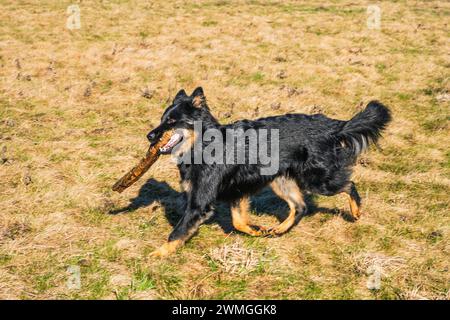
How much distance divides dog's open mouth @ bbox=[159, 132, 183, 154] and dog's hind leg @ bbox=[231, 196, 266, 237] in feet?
4.05

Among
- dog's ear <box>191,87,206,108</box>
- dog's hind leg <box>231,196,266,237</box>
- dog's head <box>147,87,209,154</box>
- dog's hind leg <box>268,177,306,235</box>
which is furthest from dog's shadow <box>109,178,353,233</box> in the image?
dog's ear <box>191,87,206,108</box>

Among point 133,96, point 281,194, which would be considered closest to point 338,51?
point 133,96

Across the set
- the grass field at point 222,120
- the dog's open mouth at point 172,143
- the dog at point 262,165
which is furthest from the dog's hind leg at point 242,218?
the dog's open mouth at point 172,143

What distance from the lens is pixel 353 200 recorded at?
620 cm

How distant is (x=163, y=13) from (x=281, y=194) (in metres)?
13.3

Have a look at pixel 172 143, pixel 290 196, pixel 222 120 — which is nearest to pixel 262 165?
pixel 290 196

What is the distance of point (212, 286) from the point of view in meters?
4.83

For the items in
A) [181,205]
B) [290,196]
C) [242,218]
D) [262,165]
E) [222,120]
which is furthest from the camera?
[222,120]

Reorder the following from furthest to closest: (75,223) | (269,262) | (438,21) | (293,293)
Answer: (438,21), (75,223), (269,262), (293,293)

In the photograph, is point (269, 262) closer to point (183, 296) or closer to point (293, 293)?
point (293, 293)

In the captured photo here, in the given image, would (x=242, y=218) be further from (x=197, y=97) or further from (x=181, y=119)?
(x=197, y=97)

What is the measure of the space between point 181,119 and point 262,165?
1289 millimetres

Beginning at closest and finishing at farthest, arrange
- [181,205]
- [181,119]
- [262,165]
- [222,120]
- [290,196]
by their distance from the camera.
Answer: [181,119]
[262,165]
[290,196]
[181,205]
[222,120]

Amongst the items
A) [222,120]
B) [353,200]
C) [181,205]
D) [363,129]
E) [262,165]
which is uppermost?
[363,129]
